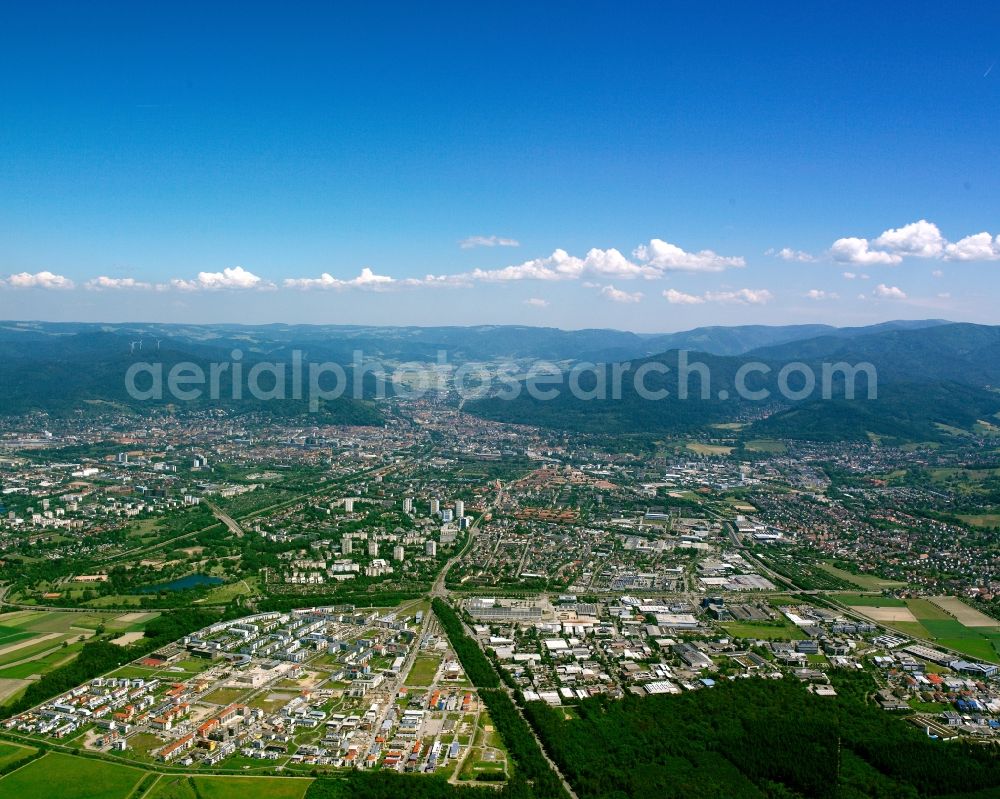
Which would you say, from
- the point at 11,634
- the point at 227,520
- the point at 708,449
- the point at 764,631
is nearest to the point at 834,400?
the point at 708,449

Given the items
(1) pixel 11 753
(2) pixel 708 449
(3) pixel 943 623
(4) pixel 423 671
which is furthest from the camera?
(2) pixel 708 449

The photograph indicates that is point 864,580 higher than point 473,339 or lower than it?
lower

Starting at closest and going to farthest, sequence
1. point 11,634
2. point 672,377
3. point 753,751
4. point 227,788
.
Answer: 1. point 227,788
2. point 753,751
3. point 11,634
4. point 672,377

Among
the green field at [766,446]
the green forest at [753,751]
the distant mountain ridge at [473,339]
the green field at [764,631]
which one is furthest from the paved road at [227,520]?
the distant mountain ridge at [473,339]

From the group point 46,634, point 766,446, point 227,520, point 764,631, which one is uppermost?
point 766,446

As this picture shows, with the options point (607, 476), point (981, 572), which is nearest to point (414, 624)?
point (981, 572)

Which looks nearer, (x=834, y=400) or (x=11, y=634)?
(x=11, y=634)

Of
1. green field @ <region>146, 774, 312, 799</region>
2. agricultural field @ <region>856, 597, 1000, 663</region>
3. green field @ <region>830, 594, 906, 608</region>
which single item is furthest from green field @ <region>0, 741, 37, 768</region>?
green field @ <region>830, 594, 906, 608</region>

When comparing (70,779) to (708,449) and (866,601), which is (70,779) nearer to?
(866,601)
